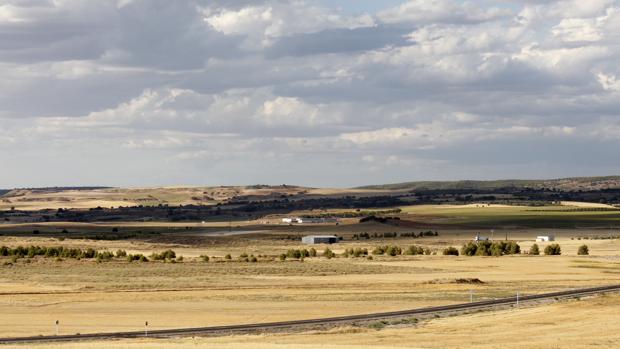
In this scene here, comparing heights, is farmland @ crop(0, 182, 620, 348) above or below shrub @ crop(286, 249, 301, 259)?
below

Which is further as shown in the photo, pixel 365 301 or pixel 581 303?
pixel 365 301

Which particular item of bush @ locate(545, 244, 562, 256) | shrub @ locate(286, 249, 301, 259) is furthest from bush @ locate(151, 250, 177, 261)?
bush @ locate(545, 244, 562, 256)

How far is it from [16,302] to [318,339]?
28659mm

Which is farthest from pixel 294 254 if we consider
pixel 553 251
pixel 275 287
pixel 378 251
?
pixel 275 287

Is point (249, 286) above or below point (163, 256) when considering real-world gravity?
below

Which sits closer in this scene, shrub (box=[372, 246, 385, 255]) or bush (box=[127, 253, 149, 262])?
bush (box=[127, 253, 149, 262])

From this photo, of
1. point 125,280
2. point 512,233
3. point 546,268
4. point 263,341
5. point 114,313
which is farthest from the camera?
point 512,233

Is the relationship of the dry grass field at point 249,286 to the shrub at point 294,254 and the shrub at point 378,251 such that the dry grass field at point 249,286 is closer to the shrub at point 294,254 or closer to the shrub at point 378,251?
the shrub at point 294,254

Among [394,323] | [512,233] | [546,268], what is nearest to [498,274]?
[546,268]

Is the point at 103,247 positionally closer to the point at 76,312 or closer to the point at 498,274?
the point at 498,274

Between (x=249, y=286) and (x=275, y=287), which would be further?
(x=249, y=286)

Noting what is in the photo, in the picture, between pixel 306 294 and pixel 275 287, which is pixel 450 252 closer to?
pixel 275 287

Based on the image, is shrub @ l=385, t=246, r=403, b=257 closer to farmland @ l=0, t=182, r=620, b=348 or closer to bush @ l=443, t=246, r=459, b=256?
farmland @ l=0, t=182, r=620, b=348

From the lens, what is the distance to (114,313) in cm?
6719
